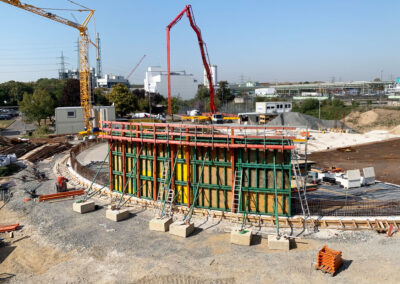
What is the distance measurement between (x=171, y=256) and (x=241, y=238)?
2836 millimetres

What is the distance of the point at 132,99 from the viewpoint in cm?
6925

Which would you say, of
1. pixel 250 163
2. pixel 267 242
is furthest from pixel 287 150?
pixel 267 242

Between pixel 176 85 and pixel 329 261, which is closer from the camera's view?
pixel 329 261

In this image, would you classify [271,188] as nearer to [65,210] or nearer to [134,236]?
[134,236]

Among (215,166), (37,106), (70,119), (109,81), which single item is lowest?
(215,166)

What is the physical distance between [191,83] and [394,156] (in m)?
89.9

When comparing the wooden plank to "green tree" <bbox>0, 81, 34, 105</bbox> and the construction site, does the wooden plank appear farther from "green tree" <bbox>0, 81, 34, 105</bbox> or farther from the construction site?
"green tree" <bbox>0, 81, 34, 105</bbox>

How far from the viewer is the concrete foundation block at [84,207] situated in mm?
17641

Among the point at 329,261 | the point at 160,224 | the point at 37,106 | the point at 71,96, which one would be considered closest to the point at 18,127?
the point at 37,106

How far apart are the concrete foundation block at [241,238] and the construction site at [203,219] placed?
4 cm

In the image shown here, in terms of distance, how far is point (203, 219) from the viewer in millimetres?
16062

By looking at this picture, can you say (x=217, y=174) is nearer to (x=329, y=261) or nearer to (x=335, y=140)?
(x=329, y=261)

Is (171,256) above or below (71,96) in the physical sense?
below

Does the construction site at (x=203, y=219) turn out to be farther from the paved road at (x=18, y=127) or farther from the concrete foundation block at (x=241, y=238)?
the paved road at (x=18, y=127)
